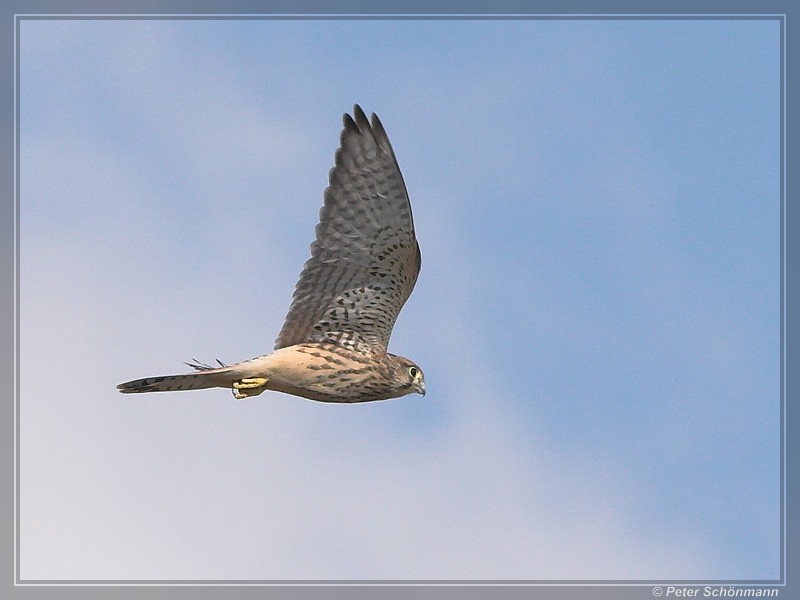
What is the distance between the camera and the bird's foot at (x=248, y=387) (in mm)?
10086

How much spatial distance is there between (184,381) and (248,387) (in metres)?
0.49

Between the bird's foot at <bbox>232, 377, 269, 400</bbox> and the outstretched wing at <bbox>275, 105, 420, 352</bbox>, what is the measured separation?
0.58 m

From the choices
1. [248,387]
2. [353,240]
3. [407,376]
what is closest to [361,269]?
[353,240]

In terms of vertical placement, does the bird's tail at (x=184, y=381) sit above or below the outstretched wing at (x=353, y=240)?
below

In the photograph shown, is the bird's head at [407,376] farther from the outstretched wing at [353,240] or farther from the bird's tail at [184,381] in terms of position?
the bird's tail at [184,381]

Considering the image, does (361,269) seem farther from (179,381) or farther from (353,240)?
(179,381)

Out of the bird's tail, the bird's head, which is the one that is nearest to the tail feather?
the bird's tail

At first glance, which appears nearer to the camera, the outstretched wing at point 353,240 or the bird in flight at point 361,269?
the bird in flight at point 361,269

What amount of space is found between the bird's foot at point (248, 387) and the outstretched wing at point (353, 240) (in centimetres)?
58

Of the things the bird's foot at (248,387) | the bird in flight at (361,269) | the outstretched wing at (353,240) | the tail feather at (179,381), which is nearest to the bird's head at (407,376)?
the bird in flight at (361,269)

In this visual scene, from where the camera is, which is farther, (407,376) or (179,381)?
(407,376)

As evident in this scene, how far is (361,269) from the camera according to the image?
10789 millimetres
